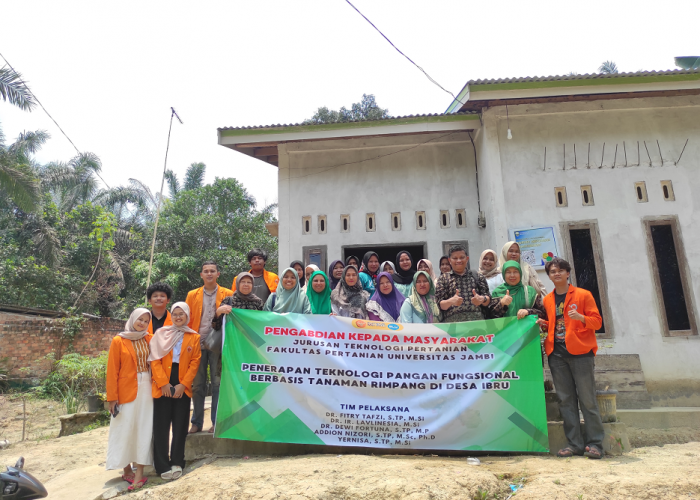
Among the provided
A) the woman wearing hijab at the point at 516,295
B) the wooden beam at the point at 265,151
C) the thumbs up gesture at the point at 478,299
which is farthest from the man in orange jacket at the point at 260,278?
the wooden beam at the point at 265,151

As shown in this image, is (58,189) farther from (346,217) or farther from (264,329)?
(264,329)

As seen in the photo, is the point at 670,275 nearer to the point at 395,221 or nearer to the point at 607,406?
the point at 607,406

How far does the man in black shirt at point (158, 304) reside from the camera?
3941mm

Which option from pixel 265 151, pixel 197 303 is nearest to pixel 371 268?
pixel 197 303

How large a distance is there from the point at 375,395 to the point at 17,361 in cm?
1001

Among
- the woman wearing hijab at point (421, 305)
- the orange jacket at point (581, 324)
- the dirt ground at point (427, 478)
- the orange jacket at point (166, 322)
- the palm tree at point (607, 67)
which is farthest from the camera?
the palm tree at point (607, 67)

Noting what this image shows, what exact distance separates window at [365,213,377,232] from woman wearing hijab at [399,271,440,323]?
11.3 feet

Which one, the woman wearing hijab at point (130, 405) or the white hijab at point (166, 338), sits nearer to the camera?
the woman wearing hijab at point (130, 405)

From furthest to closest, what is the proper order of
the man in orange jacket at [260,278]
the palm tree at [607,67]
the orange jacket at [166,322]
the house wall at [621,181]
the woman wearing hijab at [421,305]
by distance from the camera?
the palm tree at [607,67]
the house wall at [621,181]
the man in orange jacket at [260,278]
the woman wearing hijab at [421,305]
the orange jacket at [166,322]

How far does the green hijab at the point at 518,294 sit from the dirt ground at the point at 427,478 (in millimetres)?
1207

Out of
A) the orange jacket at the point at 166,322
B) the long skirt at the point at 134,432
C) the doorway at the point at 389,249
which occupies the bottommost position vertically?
the long skirt at the point at 134,432

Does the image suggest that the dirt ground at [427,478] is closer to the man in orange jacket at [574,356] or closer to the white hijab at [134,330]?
the man in orange jacket at [574,356]

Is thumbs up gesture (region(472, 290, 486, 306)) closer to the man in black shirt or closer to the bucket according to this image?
the bucket

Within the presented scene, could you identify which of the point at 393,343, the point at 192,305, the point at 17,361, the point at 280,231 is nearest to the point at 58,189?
the point at 17,361
